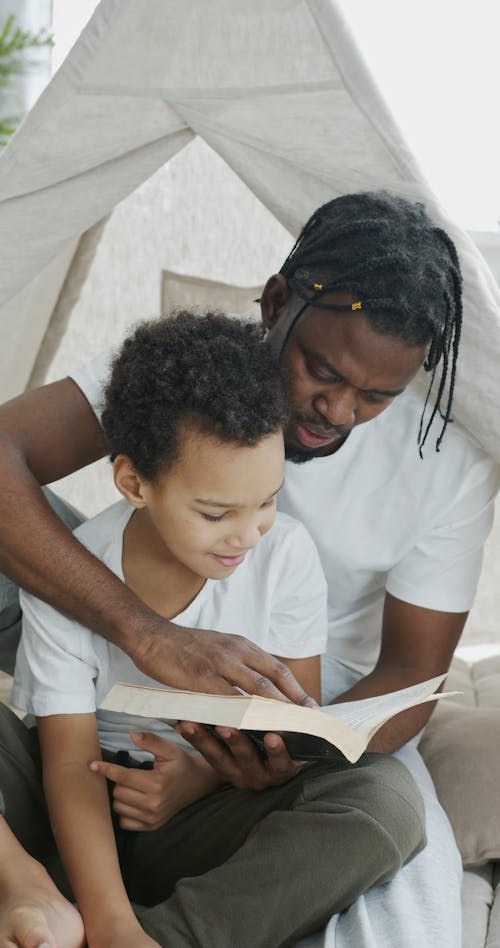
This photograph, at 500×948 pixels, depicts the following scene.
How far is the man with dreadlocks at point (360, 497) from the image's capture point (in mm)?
1048

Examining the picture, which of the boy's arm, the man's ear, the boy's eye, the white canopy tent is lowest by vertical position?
the boy's arm

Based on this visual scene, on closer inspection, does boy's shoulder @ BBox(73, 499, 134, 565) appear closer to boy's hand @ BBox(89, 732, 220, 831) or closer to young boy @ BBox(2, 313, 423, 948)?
young boy @ BBox(2, 313, 423, 948)

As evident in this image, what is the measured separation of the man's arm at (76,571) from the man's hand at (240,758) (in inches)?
2.1

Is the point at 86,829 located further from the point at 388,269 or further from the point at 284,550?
the point at 388,269

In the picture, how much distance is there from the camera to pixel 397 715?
1.34m

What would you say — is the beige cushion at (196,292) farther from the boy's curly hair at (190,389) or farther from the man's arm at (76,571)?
the boy's curly hair at (190,389)

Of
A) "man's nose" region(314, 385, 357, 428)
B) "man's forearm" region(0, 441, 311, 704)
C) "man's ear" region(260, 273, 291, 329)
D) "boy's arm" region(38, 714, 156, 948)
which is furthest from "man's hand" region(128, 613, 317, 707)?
"man's ear" region(260, 273, 291, 329)

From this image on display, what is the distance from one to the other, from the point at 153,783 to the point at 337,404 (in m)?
0.40

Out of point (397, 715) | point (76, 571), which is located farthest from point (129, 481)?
point (397, 715)

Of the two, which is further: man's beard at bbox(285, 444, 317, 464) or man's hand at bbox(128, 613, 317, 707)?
man's beard at bbox(285, 444, 317, 464)

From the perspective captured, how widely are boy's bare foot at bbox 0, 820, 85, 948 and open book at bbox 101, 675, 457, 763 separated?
6.7 inches

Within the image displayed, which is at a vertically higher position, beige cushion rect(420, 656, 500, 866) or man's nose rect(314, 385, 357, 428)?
man's nose rect(314, 385, 357, 428)

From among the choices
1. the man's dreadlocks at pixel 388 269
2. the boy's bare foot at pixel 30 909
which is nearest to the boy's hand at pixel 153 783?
the boy's bare foot at pixel 30 909

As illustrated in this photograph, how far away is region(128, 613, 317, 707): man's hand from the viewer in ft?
3.25
